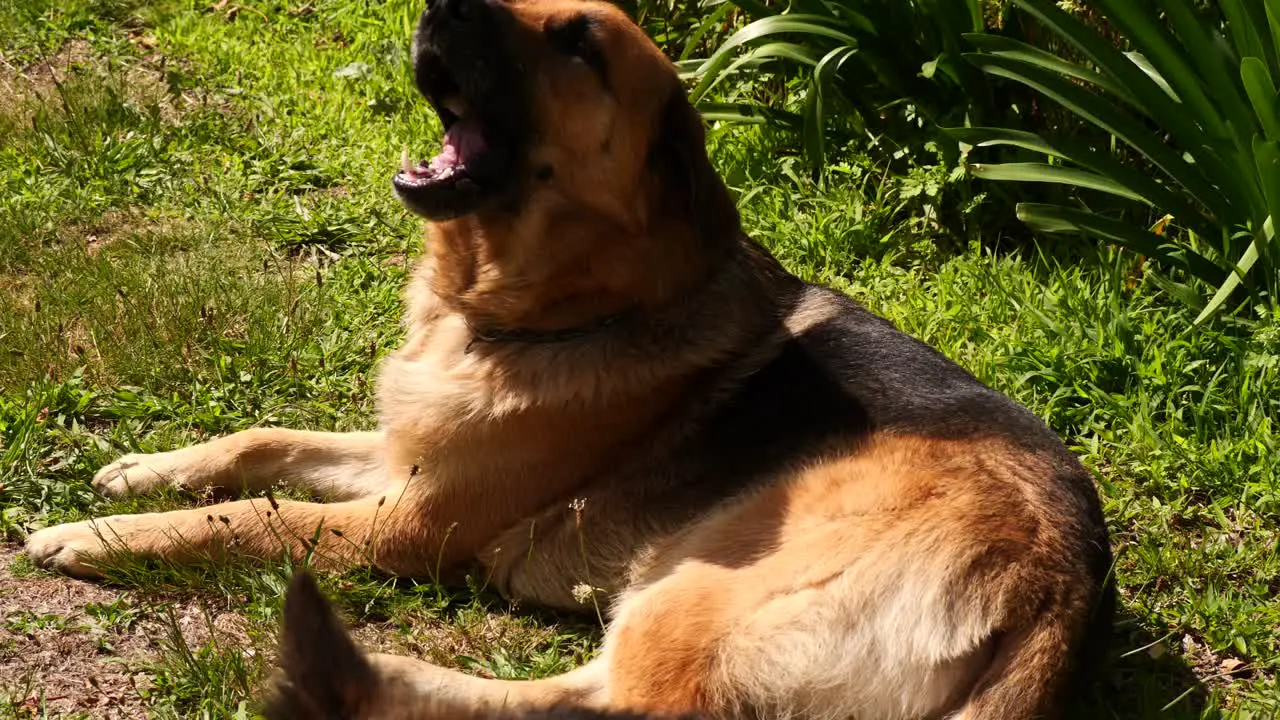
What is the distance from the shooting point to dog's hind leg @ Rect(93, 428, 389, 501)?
404 cm

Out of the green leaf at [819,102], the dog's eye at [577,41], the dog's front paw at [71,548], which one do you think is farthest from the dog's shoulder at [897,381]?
the dog's front paw at [71,548]

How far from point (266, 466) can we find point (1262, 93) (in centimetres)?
355

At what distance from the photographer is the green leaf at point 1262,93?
165 inches

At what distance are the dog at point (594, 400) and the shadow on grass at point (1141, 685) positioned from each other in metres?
0.52

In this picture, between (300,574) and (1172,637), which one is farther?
(1172,637)

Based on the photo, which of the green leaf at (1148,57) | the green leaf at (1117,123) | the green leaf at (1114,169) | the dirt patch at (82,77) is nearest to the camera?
the green leaf at (1148,57)

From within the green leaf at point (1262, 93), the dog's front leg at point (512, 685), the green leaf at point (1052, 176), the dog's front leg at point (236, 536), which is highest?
the green leaf at point (1262, 93)

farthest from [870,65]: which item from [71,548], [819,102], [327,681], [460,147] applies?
[327,681]

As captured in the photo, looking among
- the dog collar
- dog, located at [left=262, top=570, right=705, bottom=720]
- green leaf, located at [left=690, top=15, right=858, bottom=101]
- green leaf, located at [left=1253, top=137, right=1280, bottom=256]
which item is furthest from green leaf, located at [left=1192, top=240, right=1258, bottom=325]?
dog, located at [left=262, top=570, right=705, bottom=720]

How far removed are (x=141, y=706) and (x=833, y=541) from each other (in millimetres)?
1827

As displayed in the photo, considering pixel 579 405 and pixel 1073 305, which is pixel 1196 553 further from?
pixel 579 405

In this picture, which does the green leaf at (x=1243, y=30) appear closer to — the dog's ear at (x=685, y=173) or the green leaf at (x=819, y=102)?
the green leaf at (x=819, y=102)

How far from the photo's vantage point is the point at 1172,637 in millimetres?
3695

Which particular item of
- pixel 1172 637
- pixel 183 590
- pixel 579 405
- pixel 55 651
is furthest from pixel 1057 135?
pixel 55 651
